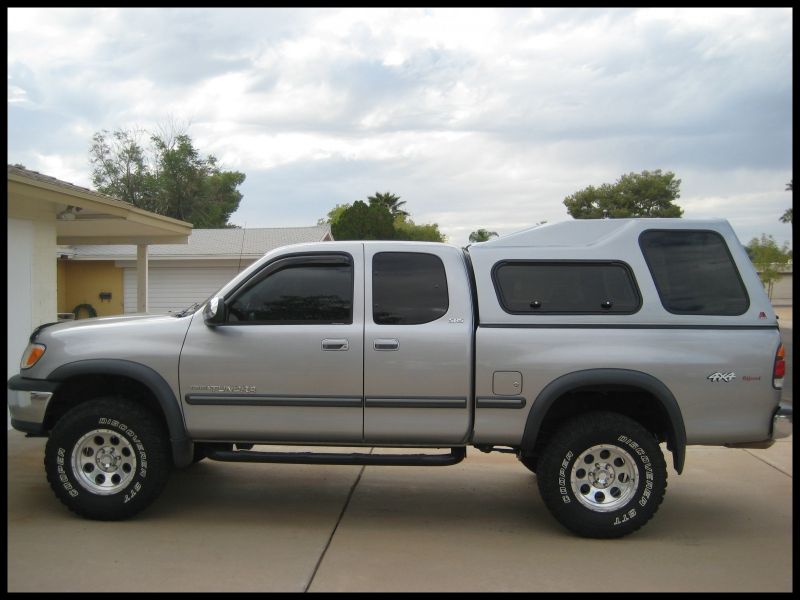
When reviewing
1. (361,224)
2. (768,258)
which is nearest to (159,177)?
(361,224)

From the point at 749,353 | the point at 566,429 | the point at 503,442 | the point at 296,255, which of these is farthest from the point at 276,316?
the point at 749,353

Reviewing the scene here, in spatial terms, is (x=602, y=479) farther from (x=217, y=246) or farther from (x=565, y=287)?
(x=217, y=246)

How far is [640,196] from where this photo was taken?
119ft

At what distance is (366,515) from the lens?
19.3ft

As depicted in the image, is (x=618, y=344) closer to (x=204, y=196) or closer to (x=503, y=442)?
(x=503, y=442)

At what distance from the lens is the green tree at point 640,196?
1395 inches

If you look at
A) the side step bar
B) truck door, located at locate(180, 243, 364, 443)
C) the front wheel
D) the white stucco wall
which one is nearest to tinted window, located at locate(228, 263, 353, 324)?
truck door, located at locate(180, 243, 364, 443)

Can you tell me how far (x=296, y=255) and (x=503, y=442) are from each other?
208 cm

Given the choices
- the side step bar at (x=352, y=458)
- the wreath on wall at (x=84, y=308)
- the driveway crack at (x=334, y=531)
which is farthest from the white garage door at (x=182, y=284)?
the side step bar at (x=352, y=458)

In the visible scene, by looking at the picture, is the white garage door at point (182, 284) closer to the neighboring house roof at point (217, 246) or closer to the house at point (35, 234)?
the neighboring house roof at point (217, 246)

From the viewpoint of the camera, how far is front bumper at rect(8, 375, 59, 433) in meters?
5.49

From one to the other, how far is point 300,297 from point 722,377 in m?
3.08

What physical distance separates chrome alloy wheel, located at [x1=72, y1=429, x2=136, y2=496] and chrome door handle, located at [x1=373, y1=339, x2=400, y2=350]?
1975 millimetres

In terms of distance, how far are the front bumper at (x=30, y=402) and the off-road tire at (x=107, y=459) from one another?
0.17m
